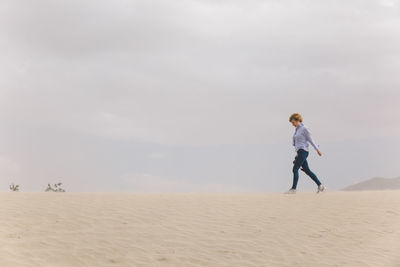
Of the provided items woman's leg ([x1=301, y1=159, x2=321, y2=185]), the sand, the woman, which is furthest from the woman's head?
the sand

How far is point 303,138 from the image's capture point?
1279 centimetres

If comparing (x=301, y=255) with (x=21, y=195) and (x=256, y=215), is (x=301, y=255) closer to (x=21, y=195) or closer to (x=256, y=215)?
(x=256, y=215)

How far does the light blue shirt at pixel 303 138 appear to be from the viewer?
1276cm

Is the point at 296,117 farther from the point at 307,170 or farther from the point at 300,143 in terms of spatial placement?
the point at 307,170

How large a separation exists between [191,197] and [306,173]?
11.0 ft

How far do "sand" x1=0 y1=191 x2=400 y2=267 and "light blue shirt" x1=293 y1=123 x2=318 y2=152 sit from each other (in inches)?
56.9

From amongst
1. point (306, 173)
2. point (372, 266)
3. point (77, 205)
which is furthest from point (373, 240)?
point (77, 205)

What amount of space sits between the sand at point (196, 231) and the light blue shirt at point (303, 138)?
1.45 meters

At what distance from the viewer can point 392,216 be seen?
451 inches

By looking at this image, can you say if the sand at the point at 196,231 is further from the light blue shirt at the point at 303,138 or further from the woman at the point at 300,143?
the light blue shirt at the point at 303,138

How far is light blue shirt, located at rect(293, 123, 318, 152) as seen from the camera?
12.8 m

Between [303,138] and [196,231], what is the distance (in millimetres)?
4758

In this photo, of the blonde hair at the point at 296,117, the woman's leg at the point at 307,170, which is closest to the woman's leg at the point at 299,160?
the woman's leg at the point at 307,170

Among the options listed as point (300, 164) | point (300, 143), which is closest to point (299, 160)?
point (300, 164)
